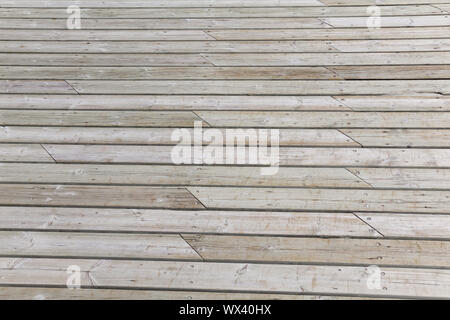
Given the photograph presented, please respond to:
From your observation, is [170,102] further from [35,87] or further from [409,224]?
[409,224]

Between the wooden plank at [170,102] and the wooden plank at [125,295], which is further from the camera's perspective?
the wooden plank at [170,102]

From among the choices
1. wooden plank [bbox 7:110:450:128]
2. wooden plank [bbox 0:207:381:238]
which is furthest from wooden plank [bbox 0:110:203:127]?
wooden plank [bbox 0:207:381:238]

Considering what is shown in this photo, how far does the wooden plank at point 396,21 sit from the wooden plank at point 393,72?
403 mm

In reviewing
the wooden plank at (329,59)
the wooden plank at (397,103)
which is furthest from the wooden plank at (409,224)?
the wooden plank at (329,59)

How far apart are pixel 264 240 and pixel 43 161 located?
36.5 inches

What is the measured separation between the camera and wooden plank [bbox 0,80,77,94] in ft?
8.90

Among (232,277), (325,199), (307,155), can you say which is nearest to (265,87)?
(307,155)

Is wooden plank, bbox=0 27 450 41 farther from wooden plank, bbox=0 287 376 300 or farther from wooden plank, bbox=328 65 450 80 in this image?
wooden plank, bbox=0 287 376 300

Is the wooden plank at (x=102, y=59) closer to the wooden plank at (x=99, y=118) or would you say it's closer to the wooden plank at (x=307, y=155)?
the wooden plank at (x=99, y=118)

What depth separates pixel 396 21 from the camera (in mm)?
3078

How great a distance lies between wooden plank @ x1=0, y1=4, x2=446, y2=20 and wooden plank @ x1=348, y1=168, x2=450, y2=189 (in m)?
1.26

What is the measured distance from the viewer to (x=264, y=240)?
76.8 inches

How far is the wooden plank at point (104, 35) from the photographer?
3.09 metres
